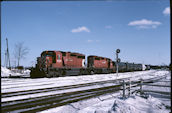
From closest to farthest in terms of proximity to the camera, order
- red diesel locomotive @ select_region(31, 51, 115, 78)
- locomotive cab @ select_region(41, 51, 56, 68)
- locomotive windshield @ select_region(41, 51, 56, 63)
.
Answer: red diesel locomotive @ select_region(31, 51, 115, 78) < locomotive cab @ select_region(41, 51, 56, 68) < locomotive windshield @ select_region(41, 51, 56, 63)

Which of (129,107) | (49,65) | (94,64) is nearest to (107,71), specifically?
(94,64)

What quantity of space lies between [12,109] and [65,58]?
2037 centimetres

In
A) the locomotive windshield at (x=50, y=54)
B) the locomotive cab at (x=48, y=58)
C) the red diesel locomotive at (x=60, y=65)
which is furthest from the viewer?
the locomotive windshield at (x=50, y=54)

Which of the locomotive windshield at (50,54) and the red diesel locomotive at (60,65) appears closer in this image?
the red diesel locomotive at (60,65)

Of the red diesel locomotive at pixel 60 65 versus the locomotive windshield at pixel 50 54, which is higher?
the locomotive windshield at pixel 50 54

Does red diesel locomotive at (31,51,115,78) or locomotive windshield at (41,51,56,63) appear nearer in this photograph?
red diesel locomotive at (31,51,115,78)

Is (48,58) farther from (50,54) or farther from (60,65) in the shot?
(60,65)

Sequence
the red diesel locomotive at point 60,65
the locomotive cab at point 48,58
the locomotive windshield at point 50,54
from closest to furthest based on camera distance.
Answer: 1. the red diesel locomotive at point 60,65
2. the locomotive cab at point 48,58
3. the locomotive windshield at point 50,54

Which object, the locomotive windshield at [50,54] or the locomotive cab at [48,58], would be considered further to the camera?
the locomotive windshield at [50,54]

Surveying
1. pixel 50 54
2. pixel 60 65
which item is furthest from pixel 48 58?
pixel 60 65

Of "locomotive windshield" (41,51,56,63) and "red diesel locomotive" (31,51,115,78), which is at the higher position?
"locomotive windshield" (41,51,56,63)

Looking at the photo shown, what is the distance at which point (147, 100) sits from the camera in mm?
8898

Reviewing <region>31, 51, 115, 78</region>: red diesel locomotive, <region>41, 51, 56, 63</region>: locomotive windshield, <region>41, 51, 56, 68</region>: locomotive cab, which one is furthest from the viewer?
<region>41, 51, 56, 63</region>: locomotive windshield

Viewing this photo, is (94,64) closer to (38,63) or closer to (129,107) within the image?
(38,63)
